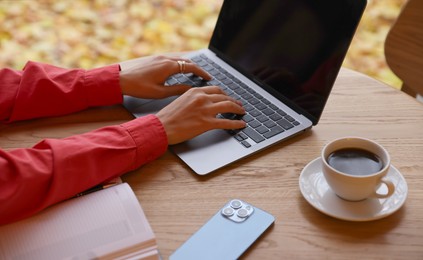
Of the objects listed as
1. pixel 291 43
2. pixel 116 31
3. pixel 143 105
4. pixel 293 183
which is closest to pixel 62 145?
pixel 143 105

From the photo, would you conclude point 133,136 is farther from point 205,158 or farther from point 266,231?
point 266,231

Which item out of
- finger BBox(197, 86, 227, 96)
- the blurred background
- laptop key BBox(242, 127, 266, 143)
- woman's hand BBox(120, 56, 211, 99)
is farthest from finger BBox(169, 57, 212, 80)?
the blurred background

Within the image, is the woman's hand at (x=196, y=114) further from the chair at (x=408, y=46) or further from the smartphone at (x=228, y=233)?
the chair at (x=408, y=46)

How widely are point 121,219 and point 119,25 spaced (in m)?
1.96

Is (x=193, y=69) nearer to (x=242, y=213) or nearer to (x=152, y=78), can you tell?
(x=152, y=78)

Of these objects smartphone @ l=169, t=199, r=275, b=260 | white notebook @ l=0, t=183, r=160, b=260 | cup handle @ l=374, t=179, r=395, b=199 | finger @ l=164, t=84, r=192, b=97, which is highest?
cup handle @ l=374, t=179, r=395, b=199

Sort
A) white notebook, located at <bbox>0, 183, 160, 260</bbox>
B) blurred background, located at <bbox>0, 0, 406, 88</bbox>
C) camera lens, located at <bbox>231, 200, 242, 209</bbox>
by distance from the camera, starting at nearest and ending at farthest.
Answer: white notebook, located at <bbox>0, 183, 160, 260</bbox> < camera lens, located at <bbox>231, 200, 242, 209</bbox> < blurred background, located at <bbox>0, 0, 406, 88</bbox>

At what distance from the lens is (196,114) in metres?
0.93

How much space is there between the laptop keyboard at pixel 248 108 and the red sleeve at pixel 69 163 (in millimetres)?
167

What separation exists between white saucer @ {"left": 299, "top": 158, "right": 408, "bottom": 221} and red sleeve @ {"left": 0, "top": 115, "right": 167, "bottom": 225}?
0.26m

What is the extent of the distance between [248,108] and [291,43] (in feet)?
0.52

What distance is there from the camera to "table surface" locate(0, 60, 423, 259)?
0.71m

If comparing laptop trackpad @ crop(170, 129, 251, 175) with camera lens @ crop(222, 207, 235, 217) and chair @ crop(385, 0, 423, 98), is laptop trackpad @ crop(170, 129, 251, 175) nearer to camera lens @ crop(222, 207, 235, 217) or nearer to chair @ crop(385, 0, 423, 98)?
camera lens @ crop(222, 207, 235, 217)

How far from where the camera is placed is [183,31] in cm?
249
